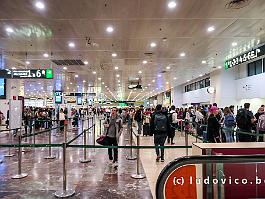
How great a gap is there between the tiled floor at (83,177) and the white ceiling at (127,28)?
4.29 meters

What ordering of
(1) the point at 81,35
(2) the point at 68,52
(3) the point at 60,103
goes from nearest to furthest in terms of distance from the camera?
(1) the point at 81,35, (2) the point at 68,52, (3) the point at 60,103

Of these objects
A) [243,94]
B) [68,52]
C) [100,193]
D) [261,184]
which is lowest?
[100,193]

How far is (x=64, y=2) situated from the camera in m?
7.36

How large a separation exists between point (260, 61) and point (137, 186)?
1410 cm

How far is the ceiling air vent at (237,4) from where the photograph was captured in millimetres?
7439

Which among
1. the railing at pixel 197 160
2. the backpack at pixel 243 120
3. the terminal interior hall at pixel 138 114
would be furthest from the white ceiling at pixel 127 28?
the railing at pixel 197 160

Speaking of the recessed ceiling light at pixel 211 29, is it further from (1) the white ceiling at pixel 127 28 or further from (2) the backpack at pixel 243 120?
(2) the backpack at pixel 243 120

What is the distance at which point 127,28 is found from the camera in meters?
9.59

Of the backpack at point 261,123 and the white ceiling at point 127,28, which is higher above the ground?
the white ceiling at point 127,28

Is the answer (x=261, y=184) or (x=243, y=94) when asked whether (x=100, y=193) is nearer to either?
(x=261, y=184)

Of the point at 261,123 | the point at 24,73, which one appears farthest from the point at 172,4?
the point at 24,73

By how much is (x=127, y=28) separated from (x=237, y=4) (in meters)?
3.60

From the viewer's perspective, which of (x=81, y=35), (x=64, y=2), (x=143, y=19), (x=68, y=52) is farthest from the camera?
(x=68, y=52)

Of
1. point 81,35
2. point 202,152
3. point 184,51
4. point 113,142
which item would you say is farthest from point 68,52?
point 202,152
